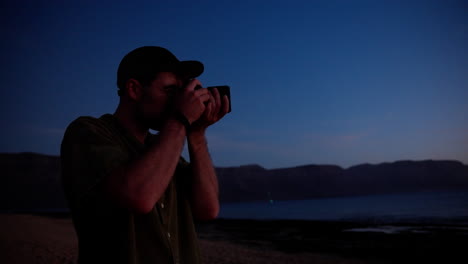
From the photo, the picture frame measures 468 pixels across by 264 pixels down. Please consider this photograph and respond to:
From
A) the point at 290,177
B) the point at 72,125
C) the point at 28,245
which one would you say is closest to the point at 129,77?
the point at 72,125

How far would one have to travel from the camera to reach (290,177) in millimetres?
192000

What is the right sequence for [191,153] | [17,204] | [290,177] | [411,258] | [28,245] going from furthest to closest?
[290,177] < [17,204] < [411,258] < [28,245] < [191,153]

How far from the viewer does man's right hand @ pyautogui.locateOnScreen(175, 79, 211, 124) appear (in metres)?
1.15

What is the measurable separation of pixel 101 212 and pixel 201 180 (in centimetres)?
55

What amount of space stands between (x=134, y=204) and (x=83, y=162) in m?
0.21

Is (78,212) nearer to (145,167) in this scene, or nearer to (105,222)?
(105,222)

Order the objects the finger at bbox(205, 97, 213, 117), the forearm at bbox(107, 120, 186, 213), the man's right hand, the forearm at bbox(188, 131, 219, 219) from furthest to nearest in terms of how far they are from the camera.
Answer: the forearm at bbox(188, 131, 219, 219), the finger at bbox(205, 97, 213, 117), the man's right hand, the forearm at bbox(107, 120, 186, 213)

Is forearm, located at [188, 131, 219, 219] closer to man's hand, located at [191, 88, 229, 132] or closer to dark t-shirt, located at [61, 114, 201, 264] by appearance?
man's hand, located at [191, 88, 229, 132]

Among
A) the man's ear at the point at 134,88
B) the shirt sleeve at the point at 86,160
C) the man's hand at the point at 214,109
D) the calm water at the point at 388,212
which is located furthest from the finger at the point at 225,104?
the calm water at the point at 388,212

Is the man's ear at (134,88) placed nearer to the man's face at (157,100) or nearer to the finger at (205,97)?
the man's face at (157,100)

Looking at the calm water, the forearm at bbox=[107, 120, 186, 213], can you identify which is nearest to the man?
the forearm at bbox=[107, 120, 186, 213]

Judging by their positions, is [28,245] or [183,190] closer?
[183,190]

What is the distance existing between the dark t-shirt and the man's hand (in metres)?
0.37

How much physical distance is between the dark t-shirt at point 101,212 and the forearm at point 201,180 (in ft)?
0.98
